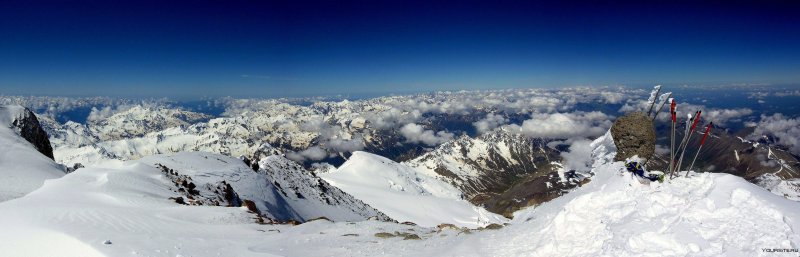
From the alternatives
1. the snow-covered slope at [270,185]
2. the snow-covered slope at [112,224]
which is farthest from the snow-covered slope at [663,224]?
the snow-covered slope at [270,185]

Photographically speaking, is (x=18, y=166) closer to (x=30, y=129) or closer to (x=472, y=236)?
(x=30, y=129)

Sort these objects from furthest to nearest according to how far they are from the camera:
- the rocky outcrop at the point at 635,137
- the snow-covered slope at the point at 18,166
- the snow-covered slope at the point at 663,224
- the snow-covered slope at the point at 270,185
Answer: the snow-covered slope at the point at 270,185 → the rocky outcrop at the point at 635,137 → the snow-covered slope at the point at 18,166 → the snow-covered slope at the point at 663,224

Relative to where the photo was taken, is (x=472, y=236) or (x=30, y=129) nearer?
(x=472, y=236)

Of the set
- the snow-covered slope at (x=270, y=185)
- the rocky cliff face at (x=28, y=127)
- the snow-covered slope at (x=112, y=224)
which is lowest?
the snow-covered slope at (x=270, y=185)

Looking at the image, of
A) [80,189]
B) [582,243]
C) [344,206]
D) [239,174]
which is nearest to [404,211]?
[344,206]

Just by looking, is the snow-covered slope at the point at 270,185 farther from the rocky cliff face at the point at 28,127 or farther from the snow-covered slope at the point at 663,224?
the snow-covered slope at the point at 663,224

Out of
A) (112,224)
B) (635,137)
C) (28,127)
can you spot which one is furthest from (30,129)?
(635,137)
